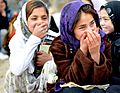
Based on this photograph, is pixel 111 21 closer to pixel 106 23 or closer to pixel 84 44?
pixel 106 23

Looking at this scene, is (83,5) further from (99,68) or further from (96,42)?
(99,68)

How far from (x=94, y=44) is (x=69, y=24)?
0.70 ft

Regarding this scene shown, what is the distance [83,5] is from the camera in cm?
201

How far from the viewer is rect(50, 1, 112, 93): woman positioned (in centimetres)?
191

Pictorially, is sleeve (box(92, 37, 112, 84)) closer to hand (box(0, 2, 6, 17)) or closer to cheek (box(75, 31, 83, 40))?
cheek (box(75, 31, 83, 40))

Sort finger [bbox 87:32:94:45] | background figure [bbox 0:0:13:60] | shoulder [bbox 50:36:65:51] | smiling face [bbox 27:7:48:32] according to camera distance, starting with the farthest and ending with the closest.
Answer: background figure [bbox 0:0:13:60], smiling face [bbox 27:7:48:32], shoulder [bbox 50:36:65:51], finger [bbox 87:32:94:45]

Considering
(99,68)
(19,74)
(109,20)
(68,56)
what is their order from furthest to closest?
(109,20) → (19,74) → (68,56) → (99,68)

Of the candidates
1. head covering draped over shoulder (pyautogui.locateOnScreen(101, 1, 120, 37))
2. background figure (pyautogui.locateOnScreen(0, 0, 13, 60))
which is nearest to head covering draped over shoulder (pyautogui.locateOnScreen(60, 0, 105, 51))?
head covering draped over shoulder (pyautogui.locateOnScreen(101, 1, 120, 37))

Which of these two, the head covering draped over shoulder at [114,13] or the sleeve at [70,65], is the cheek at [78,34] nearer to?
the sleeve at [70,65]

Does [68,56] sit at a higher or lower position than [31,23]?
lower

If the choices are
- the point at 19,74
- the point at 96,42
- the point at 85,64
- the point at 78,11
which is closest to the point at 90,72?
the point at 85,64

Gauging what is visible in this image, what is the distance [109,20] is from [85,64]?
2.03ft

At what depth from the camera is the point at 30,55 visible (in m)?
2.16

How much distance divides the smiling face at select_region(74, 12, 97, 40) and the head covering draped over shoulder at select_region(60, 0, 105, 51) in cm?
4
